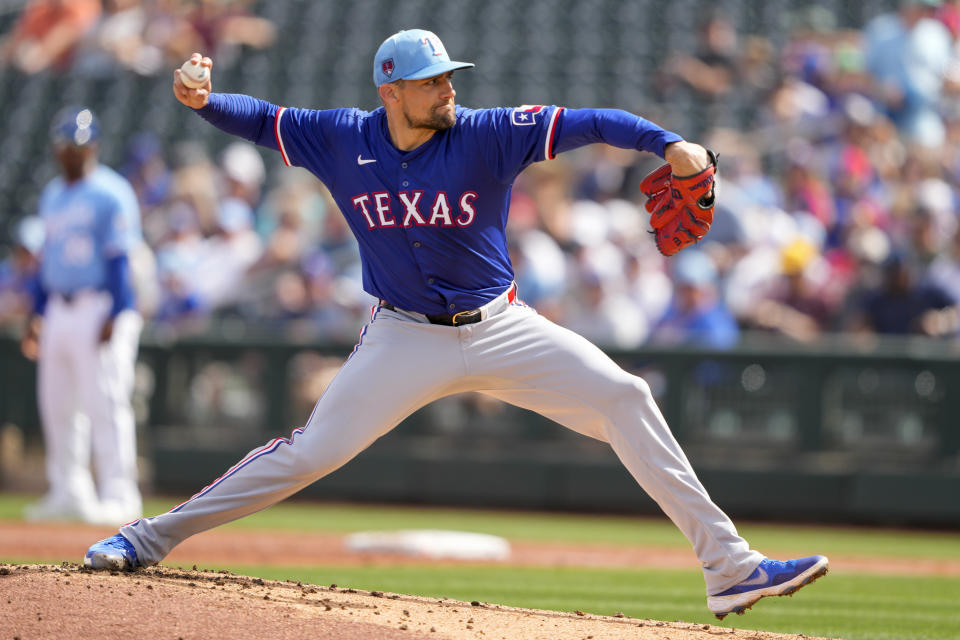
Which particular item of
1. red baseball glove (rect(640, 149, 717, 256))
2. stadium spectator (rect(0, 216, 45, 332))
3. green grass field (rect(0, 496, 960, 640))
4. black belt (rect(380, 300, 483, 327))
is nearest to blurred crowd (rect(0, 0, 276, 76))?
stadium spectator (rect(0, 216, 45, 332))

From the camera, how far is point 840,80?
42.3ft

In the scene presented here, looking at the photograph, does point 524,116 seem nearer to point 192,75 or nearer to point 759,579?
point 192,75

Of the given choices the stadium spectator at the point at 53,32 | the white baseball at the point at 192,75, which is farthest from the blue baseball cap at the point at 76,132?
the stadium spectator at the point at 53,32

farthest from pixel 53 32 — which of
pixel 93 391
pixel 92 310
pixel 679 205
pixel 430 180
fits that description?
pixel 679 205

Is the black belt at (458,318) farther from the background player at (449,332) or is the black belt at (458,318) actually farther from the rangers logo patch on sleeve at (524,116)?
the rangers logo patch on sleeve at (524,116)

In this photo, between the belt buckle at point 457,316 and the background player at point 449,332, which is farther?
the belt buckle at point 457,316

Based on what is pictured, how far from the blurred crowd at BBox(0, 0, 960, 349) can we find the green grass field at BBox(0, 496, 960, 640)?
4.95 feet

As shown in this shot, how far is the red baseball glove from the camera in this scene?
4297 millimetres

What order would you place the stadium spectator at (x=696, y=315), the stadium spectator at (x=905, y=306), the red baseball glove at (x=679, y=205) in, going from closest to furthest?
the red baseball glove at (x=679, y=205) < the stadium spectator at (x=905, y=306) < the stadium spectator at (x=696, y=315)

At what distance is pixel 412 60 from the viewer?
464 centimetres

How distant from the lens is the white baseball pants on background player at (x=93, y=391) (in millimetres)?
8656

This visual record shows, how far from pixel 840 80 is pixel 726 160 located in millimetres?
1435

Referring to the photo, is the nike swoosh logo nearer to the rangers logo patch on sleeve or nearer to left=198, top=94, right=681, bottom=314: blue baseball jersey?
left=198, top=94, right=681, bottom=314: blue baseball jersey

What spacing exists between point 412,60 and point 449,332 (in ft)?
3.12
